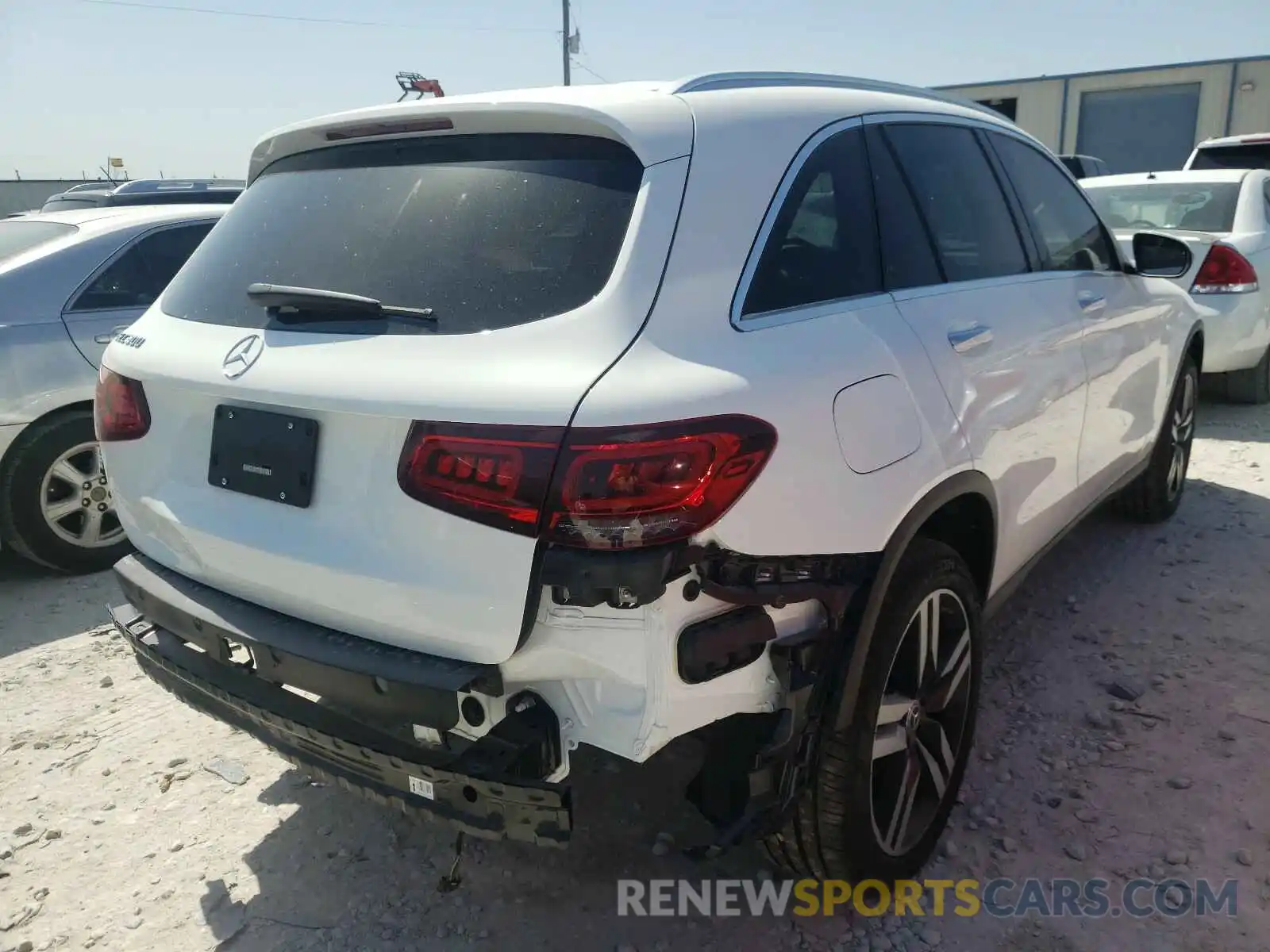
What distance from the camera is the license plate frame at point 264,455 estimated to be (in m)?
1.93

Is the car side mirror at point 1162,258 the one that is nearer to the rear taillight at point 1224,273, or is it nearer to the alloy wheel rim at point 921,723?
the alloy wheel rim at point 921,723

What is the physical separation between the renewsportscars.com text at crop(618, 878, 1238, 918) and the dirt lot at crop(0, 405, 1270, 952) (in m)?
0.03

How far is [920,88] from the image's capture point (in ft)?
9.80

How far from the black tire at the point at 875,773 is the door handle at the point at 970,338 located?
497 mm

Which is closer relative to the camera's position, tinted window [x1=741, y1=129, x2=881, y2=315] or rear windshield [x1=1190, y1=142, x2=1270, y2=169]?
tinted window [x1=741, y1=129, x2=881, y2=315]

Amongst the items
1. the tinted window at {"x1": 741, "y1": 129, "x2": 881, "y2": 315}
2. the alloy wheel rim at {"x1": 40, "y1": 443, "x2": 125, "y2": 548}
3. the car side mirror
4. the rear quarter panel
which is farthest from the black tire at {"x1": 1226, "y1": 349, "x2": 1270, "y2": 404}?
the alloy wheel rim at {"x1": 40, "y1": 443, "x2": 125, "y2": 548}

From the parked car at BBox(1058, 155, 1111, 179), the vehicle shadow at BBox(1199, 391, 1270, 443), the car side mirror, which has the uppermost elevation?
the parked car at BBox(1058, 155, 1111, 179)

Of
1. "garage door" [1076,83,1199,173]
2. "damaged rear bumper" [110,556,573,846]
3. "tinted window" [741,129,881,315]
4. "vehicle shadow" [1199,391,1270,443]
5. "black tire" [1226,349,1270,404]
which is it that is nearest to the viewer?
"damaged rear bumper" [110,556,573,846]

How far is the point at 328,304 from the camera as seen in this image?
2002 mm

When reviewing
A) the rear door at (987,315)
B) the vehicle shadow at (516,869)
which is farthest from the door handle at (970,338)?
the vehicle shadow at (516,869)

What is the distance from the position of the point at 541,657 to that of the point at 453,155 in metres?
1.12

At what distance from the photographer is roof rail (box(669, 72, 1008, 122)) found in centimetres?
209

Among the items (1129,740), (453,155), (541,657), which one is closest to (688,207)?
(453,155)

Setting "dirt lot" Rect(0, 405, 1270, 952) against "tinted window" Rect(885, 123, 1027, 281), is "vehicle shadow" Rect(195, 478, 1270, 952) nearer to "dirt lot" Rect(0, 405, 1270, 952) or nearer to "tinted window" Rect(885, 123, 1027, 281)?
"dirt lot" Rect(0, 405, 1270, 952)
